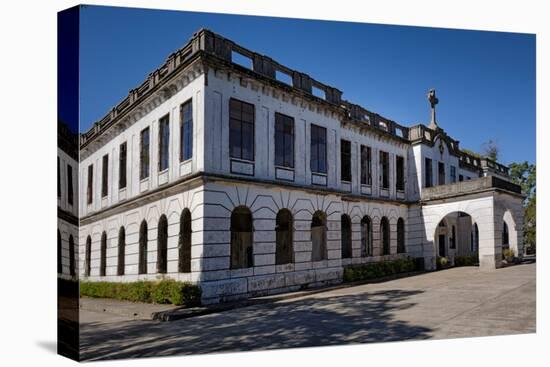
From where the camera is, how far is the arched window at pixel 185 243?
38.4 ft

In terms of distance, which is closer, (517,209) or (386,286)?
(386,286)

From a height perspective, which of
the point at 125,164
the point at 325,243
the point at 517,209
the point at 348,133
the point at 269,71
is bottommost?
the point at 325,243

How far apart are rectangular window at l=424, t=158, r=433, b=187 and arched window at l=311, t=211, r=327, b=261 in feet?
26.0

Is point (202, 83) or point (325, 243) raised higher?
point (202, 83)

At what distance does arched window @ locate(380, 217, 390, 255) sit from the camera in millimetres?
18578

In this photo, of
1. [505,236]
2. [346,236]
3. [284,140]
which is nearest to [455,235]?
[505,236]

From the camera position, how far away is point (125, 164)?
43.5 feet

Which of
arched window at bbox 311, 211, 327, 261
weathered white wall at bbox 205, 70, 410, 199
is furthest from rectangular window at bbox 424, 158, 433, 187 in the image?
arched window at bbox 311, 211, 327, 261

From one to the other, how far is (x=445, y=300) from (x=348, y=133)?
8.10 m

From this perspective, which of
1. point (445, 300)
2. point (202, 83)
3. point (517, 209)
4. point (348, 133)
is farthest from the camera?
point (348, 133)

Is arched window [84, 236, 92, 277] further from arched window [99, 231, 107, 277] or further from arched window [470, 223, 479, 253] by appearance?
arched window [470, 223, 479, 253]

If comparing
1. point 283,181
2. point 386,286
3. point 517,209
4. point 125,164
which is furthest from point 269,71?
point 517,209

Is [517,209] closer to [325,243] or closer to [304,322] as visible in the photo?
[325,243]

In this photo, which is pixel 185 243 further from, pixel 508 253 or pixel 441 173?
pixel 441 173
